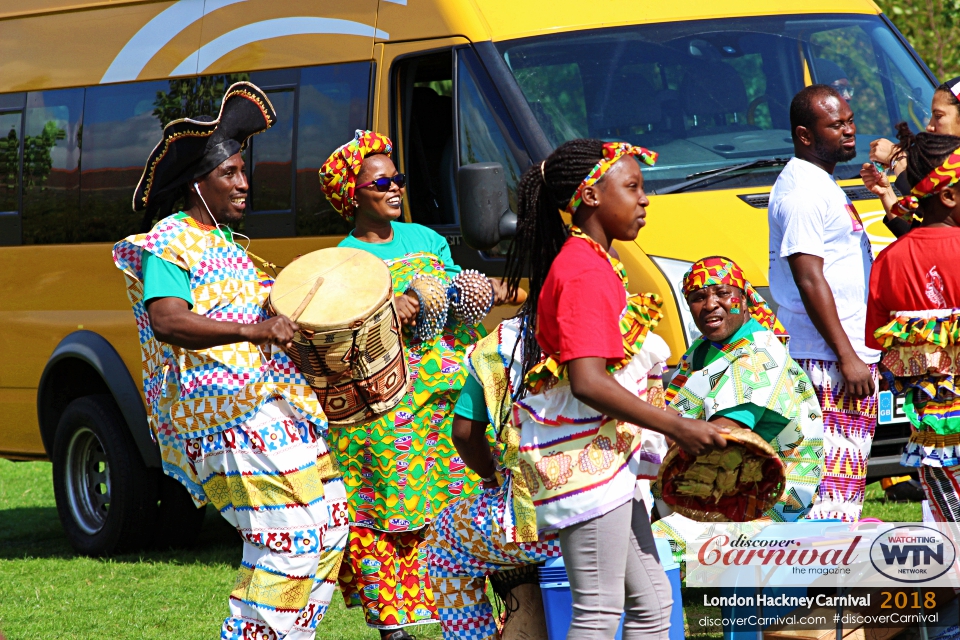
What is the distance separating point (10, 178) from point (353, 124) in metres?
2.89

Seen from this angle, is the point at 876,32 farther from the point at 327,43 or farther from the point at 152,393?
the point at 152,393

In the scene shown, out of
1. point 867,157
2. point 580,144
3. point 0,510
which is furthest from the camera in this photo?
point 0,510

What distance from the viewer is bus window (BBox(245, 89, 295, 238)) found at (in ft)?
22.8

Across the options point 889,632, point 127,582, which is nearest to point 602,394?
point 889,632

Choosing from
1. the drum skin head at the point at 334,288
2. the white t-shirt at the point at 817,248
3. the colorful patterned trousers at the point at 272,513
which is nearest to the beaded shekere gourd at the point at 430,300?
the drum skin head at the point at 334,288

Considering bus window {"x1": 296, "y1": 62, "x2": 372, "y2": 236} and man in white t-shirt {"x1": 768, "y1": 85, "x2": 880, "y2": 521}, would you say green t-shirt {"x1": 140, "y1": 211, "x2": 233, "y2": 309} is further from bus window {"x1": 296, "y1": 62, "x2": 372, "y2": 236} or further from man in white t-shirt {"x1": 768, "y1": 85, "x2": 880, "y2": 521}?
bus window {"x1": 296, "y1": 62, "x2": 372, "y2": 236}

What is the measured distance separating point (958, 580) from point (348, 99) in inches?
154

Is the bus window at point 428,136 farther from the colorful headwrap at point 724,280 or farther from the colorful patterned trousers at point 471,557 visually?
the colorful patterned trousers at point 471,557

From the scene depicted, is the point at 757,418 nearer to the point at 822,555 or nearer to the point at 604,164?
the point at 822,555

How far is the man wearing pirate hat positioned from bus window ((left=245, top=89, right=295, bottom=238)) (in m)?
2.47

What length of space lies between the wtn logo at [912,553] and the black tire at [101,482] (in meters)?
4.95

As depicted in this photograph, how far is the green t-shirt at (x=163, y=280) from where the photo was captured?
4152mm

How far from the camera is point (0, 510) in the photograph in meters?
10.2

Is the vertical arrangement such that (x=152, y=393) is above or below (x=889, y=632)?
above
